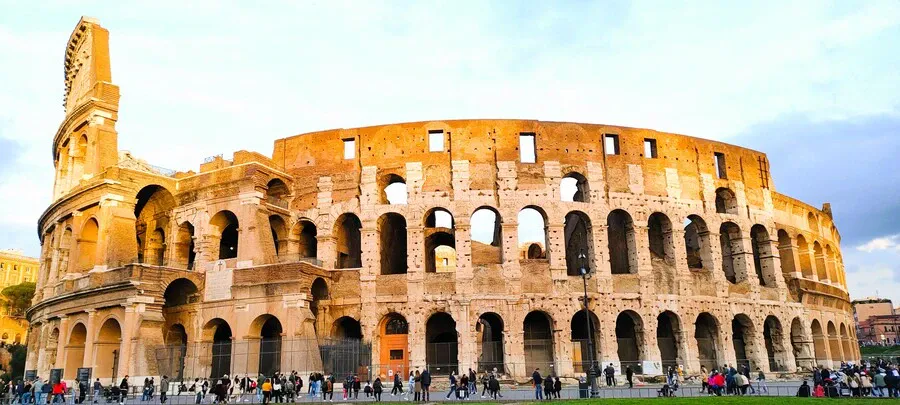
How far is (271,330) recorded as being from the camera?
29750mm

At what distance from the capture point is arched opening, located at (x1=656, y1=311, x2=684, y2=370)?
28906 mm

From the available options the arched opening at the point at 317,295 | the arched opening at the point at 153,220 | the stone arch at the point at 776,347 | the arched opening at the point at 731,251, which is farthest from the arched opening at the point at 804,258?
the arched opening at the point at 153,220

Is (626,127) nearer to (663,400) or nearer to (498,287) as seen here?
(498,287)

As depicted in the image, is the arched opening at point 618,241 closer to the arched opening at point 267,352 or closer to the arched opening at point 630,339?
the arched opening at point 630,339

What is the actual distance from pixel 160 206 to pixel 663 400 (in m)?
24.8

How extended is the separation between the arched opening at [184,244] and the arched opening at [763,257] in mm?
26721

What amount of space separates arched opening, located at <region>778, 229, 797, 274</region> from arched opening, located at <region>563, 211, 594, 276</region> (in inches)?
431

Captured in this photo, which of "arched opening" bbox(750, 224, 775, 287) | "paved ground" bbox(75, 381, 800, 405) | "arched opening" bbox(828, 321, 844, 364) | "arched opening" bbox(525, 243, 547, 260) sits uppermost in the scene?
"arched opening" bbox(525, 243, 547, 260)

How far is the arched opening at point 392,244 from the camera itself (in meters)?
30.9

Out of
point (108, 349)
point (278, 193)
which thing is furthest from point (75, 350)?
point (278, 193)

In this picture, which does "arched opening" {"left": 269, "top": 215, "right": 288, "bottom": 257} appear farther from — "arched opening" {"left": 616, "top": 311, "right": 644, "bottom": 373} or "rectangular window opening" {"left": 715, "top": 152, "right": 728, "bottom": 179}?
"rectangular window opening" {"left": 715, "top": 152, "right": 728, "bottom": 179}

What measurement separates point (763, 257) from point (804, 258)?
5.28 metres

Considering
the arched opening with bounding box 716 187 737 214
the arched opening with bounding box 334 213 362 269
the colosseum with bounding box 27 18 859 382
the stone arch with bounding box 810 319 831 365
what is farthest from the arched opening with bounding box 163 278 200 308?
the stone arch with bounding box 810 319 831 365

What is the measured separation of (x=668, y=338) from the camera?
29.9 metres
